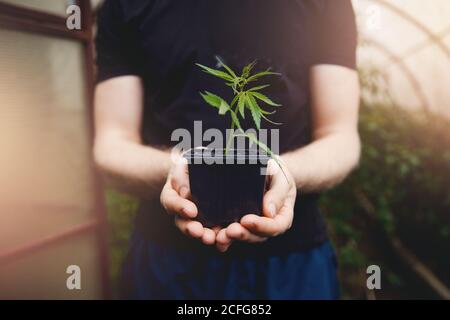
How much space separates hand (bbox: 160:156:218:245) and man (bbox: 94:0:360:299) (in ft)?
0.63

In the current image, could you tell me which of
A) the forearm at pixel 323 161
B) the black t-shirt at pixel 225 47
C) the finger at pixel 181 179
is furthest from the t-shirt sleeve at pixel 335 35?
the finger at pixel 181 179

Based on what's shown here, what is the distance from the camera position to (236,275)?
1.17 meters

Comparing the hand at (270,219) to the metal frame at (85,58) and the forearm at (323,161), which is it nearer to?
the forearm at (323,161)

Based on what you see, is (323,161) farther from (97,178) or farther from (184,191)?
(97,178)

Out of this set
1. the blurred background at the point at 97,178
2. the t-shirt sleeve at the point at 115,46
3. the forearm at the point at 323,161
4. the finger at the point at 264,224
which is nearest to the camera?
the finger at the point at 264,224

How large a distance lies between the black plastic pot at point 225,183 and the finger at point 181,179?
0.06 feet

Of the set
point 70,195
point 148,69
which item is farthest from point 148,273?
point 148,69

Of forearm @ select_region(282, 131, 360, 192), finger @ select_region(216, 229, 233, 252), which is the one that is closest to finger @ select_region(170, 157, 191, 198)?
finger @ select_region(216, 229, 233, 252)

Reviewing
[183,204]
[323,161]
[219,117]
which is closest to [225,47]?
[219,117]

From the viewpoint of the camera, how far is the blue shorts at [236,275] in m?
1.16

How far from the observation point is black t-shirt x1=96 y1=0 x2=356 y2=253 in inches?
43.2

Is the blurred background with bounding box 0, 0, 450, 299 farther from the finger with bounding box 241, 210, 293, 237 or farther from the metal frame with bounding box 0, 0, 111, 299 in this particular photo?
the finger with bounding box 241, 210, 293, 237

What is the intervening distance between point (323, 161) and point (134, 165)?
19.9 inches
